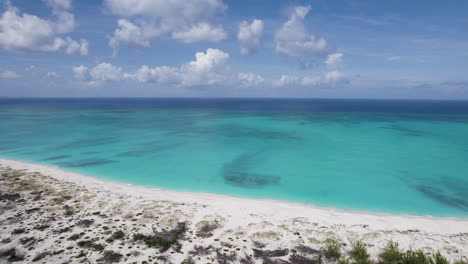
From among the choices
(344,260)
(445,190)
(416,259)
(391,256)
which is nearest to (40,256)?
(344,260)

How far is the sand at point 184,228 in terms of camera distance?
1370 centimetres

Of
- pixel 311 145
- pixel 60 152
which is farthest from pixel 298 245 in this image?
pixel 60 152

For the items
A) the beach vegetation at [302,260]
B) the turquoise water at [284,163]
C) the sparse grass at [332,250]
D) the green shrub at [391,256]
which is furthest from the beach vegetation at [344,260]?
the turquoise water at [284,163]

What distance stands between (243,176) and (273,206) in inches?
333

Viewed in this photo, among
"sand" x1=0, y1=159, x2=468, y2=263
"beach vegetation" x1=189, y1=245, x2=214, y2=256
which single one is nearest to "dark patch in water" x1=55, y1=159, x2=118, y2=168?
"sand" x1=0, y1=159, x2=468, y2=263

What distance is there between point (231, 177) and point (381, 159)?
23774mm

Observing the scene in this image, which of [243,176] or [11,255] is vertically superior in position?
[11,255]

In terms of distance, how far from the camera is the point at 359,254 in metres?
13.5

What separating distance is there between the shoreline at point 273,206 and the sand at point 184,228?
0.09 metres

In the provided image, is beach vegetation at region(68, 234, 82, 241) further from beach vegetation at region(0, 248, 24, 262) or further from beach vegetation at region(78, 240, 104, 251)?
beach vegetation at region(0, 248, 24, 262)

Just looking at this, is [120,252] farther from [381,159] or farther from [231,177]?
[381,159]

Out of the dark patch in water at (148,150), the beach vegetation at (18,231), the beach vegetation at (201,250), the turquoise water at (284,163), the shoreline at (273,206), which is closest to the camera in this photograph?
the beach vegetation at (201,250)

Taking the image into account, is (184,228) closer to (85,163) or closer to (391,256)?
(391,256)

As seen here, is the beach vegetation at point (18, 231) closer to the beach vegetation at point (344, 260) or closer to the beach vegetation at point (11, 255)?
the beach vegetation at point (11, 255)
